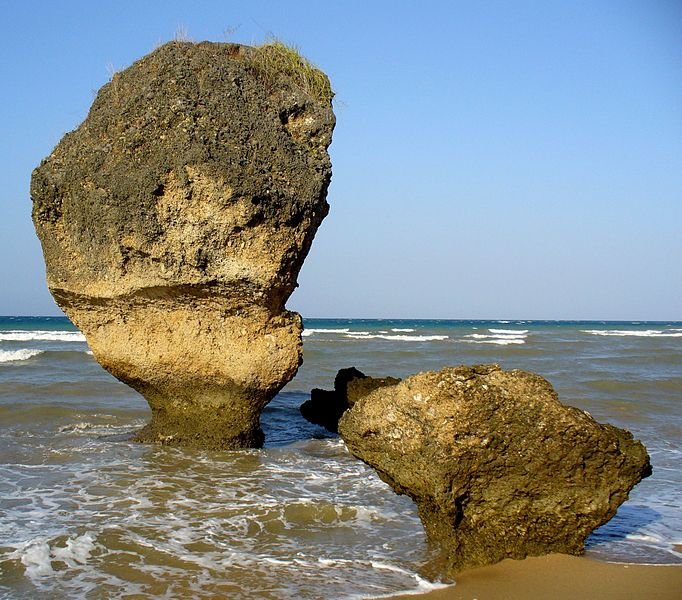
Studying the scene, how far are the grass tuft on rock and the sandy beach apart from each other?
17.3 feet

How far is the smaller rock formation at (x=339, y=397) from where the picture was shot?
972cm

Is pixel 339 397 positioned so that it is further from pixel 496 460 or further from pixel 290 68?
pixel 496 460

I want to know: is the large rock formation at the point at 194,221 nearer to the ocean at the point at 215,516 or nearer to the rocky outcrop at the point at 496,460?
the ocean at the point at 215,516

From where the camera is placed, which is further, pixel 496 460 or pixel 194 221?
pixel 194 221

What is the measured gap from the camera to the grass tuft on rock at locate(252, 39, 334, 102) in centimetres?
777

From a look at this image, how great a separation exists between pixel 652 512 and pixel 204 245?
4593 mm

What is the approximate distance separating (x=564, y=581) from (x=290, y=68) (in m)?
5.77

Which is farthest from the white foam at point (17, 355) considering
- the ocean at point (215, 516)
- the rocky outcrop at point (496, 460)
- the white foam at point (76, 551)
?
the rocky outcrop at point (496, 460)

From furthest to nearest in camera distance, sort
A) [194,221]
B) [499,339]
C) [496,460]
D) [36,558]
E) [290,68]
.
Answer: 1. [499,339]
2. [290,68]
3. [194,221]
4. [36,558]
5. [496,460]

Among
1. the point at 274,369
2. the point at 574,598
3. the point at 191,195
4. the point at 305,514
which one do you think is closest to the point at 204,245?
the point at 191,195

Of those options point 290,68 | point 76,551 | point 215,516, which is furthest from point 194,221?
point 76,551

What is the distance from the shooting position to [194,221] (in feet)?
23.1

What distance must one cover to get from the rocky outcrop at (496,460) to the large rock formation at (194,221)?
3.00m

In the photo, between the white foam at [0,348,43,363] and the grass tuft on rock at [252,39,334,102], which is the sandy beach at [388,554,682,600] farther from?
the white foam at [0,348,43,363]
